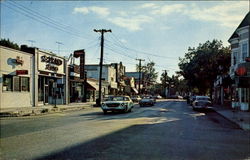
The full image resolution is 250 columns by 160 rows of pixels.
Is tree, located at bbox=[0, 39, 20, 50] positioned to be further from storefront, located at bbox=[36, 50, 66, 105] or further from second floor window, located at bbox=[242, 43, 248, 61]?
second floor window, located at bbox=[242, 43, 248, 61]

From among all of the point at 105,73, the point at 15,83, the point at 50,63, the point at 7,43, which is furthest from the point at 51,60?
the point at 105,73

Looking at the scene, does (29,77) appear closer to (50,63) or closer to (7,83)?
(7,83)

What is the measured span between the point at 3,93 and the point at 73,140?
18721 millimetres

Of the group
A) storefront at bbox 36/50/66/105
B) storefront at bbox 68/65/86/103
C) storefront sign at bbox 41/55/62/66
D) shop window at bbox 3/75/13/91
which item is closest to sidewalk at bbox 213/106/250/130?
storefront at bbox 36/50/66/105

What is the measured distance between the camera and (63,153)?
7.61m

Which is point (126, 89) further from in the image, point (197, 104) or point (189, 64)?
point (197, 104)

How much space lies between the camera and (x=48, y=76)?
35.1m

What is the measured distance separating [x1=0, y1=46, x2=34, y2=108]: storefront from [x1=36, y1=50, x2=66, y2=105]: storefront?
176 cm

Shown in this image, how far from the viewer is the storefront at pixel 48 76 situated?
32.8 m

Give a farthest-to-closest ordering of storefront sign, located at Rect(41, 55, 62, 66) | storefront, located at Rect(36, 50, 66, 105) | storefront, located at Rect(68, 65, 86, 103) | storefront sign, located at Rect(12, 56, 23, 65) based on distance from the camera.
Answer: storefront, located at Rect(68, 65, 86, 103) → storefront sign, located at Rect(41, 55, 62, 66) → storefront, located at Rect(36, 50, 66, 105) → storefront sign, located at Rect(12, 56, 23, 65)

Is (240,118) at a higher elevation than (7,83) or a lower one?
lower

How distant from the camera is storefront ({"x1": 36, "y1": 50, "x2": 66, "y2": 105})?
32750mm

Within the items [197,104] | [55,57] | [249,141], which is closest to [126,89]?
[55,57]

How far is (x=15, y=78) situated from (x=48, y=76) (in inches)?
275
